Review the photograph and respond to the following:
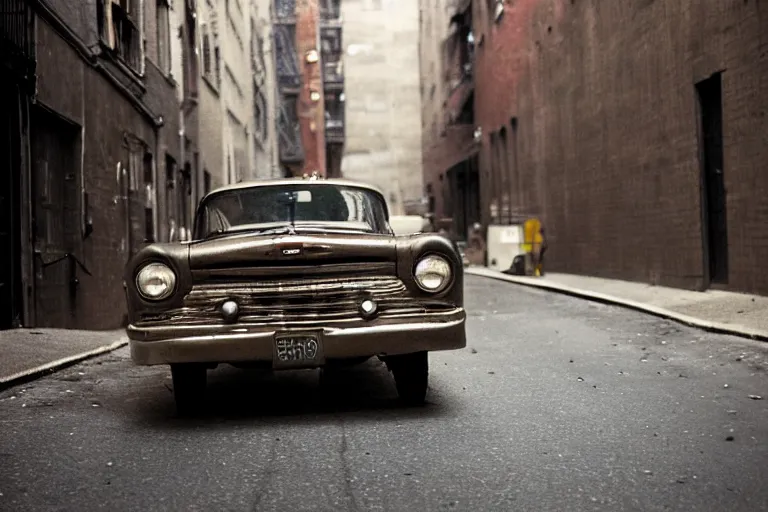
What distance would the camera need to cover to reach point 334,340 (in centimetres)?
511

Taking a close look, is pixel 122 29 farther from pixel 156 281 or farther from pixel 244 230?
pixel 156 281

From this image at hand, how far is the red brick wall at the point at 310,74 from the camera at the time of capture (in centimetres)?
4978

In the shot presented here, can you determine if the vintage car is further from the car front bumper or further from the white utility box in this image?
the white utility box

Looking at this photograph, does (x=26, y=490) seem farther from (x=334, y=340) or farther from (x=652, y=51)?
(x=652, y=51)

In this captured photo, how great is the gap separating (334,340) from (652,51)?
1249cm

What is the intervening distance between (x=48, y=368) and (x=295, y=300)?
3.27 m

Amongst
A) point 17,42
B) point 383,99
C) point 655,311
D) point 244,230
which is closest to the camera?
point 244,230

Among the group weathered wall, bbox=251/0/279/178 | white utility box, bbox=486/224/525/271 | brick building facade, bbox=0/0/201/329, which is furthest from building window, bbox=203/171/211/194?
weathered wall, bbox=251/0/279/178

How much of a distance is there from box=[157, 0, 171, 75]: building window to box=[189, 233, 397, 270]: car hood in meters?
13.5

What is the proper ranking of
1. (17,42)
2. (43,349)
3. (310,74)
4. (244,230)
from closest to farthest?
(244,230) < (43,349) < (17,42) < (310,74)

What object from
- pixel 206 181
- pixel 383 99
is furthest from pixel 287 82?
pixel 206 181

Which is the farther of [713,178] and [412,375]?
[713,178]

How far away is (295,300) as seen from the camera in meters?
5.18

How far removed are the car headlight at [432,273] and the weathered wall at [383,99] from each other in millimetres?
49084
